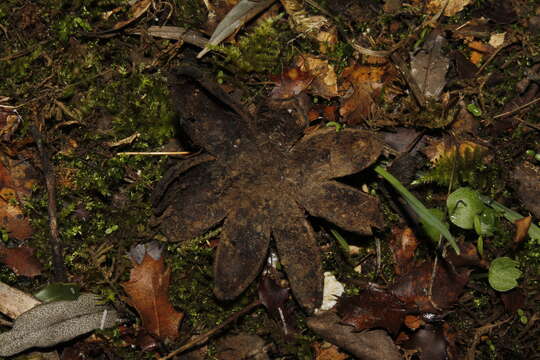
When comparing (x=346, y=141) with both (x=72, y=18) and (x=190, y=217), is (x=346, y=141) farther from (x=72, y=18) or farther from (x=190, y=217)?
(x=72, y=18)

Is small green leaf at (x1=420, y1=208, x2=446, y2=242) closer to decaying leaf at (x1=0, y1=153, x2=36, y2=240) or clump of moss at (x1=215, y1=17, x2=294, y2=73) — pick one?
clump of moss at (x1=215, y1=17, x2=294, y2=73)

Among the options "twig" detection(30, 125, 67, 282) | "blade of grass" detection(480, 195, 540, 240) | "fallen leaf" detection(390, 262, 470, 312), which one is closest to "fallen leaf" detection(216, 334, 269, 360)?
"fallen leaf" detection(390, 262, 470, 312)

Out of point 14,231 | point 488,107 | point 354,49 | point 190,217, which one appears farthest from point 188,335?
point 488,107

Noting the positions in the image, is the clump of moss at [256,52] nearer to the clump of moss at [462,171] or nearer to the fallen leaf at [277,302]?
the clump of moss at [462,171]

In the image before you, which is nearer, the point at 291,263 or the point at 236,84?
the point at 291,263

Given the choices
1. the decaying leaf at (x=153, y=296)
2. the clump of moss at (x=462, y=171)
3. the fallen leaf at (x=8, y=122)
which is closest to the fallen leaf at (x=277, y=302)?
the decaying leaf at (x=153, y=296)

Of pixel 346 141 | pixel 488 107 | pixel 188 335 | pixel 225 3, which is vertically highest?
pixel 225 3

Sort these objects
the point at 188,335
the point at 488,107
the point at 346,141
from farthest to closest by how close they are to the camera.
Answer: the point at 488,107 → the point at 188,335 → the point at 346,141
